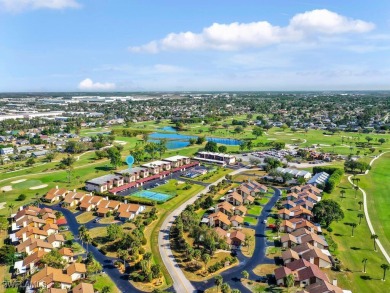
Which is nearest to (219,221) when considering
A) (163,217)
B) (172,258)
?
(163,217)

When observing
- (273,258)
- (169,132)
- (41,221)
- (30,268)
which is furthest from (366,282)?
(169,132)

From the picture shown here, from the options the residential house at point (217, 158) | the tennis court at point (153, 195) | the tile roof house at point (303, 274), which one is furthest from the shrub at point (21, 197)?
the tile roof house at point (303, 274)

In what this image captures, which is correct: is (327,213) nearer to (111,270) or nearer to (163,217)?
(163,217)

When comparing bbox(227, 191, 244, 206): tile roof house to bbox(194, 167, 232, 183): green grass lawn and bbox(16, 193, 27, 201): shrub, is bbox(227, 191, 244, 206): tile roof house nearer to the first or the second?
bbox(194, 167, 232, 183): green grass lawn

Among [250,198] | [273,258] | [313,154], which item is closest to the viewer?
[273,258]

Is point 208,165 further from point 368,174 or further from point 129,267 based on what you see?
point 129,267

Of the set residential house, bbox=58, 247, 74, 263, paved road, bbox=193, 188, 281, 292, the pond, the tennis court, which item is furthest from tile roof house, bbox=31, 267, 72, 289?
the pond

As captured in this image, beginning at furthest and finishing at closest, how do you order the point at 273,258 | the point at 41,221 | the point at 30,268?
the point at 41,221
the point at 273,258
the point at 30,268

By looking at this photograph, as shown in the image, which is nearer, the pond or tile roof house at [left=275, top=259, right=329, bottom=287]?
tile roof house at [left=275, top=259, right=329, bottom=287]
